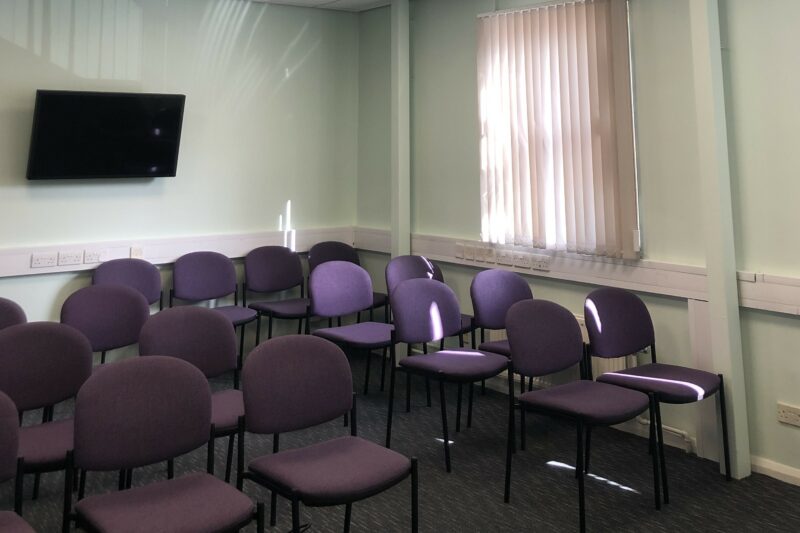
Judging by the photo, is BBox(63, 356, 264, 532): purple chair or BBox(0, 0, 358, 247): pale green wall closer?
BBox(63, 356, 264, 532): purple chair

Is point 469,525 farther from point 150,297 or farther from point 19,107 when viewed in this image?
point 19,107

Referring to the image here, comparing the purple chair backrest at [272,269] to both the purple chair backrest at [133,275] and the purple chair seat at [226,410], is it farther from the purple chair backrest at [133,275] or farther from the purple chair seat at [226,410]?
the purple chair seat at [226,410]

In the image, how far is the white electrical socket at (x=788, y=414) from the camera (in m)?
3.56

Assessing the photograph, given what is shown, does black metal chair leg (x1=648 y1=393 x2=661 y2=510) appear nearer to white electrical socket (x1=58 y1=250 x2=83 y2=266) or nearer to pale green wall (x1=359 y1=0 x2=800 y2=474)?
pale green wall (x1=359 y1=0 x2=800 y2=474)

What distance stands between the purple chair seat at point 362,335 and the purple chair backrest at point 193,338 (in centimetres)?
106

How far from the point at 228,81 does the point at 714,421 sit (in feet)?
14.0

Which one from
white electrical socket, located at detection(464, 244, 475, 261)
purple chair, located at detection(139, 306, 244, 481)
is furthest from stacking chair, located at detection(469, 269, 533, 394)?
purple chair, located at detection(139, 306, 244, 481)

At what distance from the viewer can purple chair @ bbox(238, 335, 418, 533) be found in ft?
8.10

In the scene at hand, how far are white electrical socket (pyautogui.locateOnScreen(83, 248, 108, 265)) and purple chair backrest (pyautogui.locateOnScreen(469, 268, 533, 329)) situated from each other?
2.63 metres

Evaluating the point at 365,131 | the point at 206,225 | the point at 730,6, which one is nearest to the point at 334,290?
the point at 206,225

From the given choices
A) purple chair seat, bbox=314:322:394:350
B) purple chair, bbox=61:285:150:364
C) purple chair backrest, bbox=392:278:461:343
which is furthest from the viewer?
purple chair seat, bbox=314:322:394:350

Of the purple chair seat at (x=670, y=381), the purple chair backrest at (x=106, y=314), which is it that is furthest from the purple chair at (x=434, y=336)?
the purple chair backrest at (x=106, y=314)

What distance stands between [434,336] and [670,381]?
1384 millimetres

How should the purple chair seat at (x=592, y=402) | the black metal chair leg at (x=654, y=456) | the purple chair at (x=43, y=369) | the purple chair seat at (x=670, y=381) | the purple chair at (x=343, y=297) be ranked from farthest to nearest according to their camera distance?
the purple chair at (x=343, y=297) → the purple chair seat at (x=670, y=381) → the black metal chair leg at (x=654, y=456) → the purple chair seat at (x=592, y=402) → the purple chair at (x=43, y=369)
